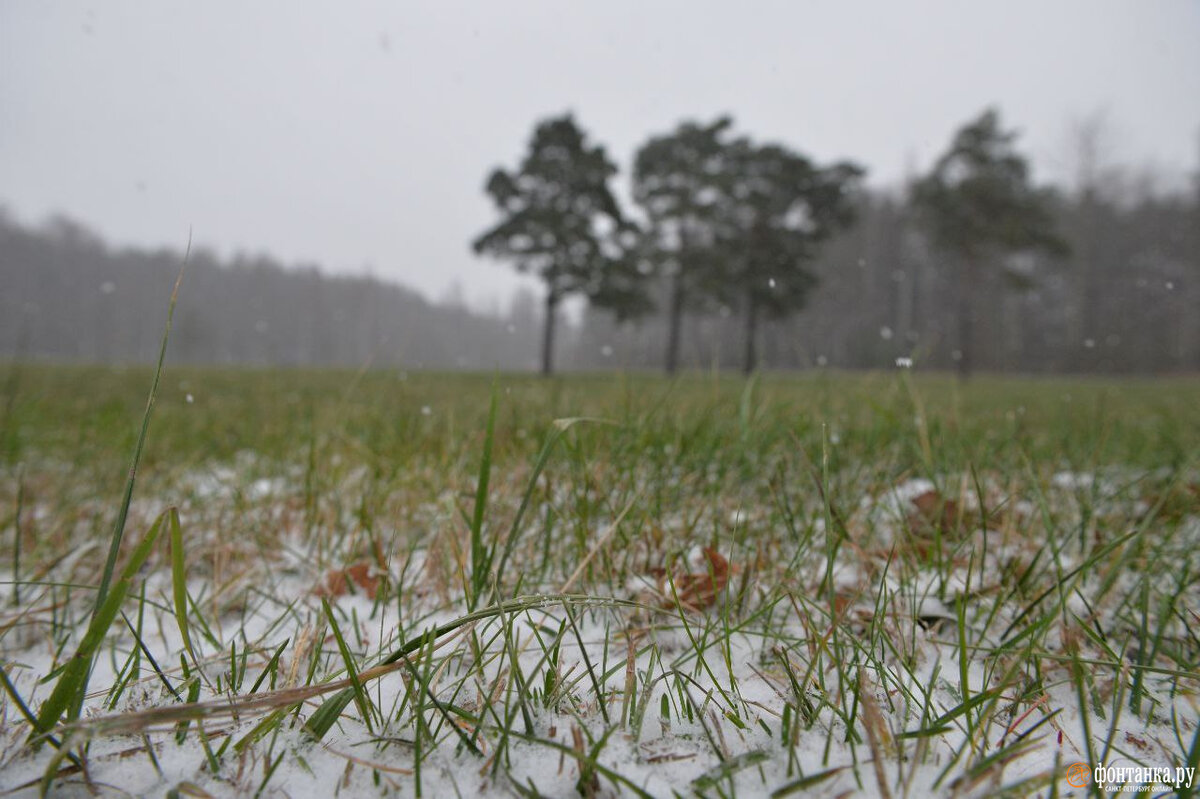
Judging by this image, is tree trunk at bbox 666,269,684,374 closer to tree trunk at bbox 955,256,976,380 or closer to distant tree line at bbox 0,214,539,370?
tree trunk at bbox 955,256,976,380

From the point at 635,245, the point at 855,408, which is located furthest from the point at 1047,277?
the point at 855,408

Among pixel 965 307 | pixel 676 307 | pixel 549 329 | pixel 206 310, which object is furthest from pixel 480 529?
pixel 206 310

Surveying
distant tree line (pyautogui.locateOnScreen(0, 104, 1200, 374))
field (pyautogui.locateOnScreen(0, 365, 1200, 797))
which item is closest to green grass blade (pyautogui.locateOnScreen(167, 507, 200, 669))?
field (pyautogui.locateOnScreen(0, 365, 1200, 797))

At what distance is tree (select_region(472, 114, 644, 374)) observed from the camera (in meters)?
17.8

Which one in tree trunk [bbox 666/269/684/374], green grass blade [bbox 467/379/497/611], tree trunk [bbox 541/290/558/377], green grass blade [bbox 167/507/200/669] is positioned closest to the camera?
green grass blade [bbox 167/507/200/669]

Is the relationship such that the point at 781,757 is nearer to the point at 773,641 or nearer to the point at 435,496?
the point at 773,641

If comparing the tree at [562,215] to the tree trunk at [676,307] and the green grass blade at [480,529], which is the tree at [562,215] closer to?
the tree trunk at [676,307]

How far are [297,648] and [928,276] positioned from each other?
107ft

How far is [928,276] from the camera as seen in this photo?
27562 millimetres

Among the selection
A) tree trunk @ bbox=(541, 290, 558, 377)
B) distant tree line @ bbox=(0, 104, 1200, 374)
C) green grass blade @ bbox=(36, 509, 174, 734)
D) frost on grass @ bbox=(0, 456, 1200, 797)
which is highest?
distant tree line @ bbox=(0, 104, 1200, 374)

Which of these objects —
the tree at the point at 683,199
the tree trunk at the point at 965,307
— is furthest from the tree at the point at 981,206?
the tree at the point at 683,199

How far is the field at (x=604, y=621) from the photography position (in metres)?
0.64

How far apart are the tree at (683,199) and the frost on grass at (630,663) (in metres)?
18.7

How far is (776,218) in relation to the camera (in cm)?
1958
